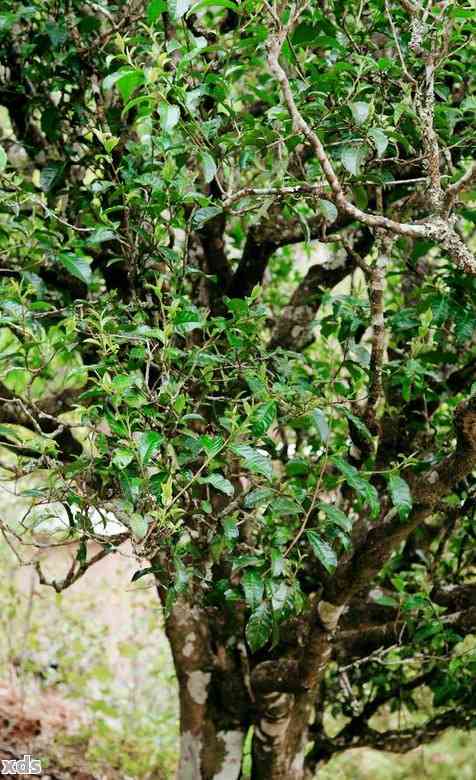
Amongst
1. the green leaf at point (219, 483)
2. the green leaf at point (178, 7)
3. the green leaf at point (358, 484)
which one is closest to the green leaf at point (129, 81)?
the green leaf at point (178, 7)

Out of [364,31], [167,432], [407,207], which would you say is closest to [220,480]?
[167,432]

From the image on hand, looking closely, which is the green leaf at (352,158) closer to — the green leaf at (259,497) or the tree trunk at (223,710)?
the green leaf at (259,497)

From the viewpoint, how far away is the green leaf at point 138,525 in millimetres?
1511

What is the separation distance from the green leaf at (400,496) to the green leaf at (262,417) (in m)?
0.38

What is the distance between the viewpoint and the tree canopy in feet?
5.48

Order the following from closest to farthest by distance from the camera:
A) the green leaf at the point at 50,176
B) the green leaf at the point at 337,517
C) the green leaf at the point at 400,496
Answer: the green leaf at the point at 337,517
the green leaf at the point at 400,496
the green leaf at the point at 50,176

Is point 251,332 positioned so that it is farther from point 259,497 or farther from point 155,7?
point 155,7

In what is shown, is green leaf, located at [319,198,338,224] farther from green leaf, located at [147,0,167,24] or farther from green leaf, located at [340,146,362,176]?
green leaf, located at [147,0,167,24]

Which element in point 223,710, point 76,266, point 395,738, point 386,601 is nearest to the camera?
point 76,266

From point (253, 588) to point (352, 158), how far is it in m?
0.90

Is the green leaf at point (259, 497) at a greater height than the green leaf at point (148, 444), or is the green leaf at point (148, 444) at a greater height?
the green leaf at point (148, 444)

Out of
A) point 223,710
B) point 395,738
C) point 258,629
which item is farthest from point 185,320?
point 395,738

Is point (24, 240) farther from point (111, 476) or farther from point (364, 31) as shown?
point (364, 31)

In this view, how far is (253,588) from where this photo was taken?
5.76 ft
